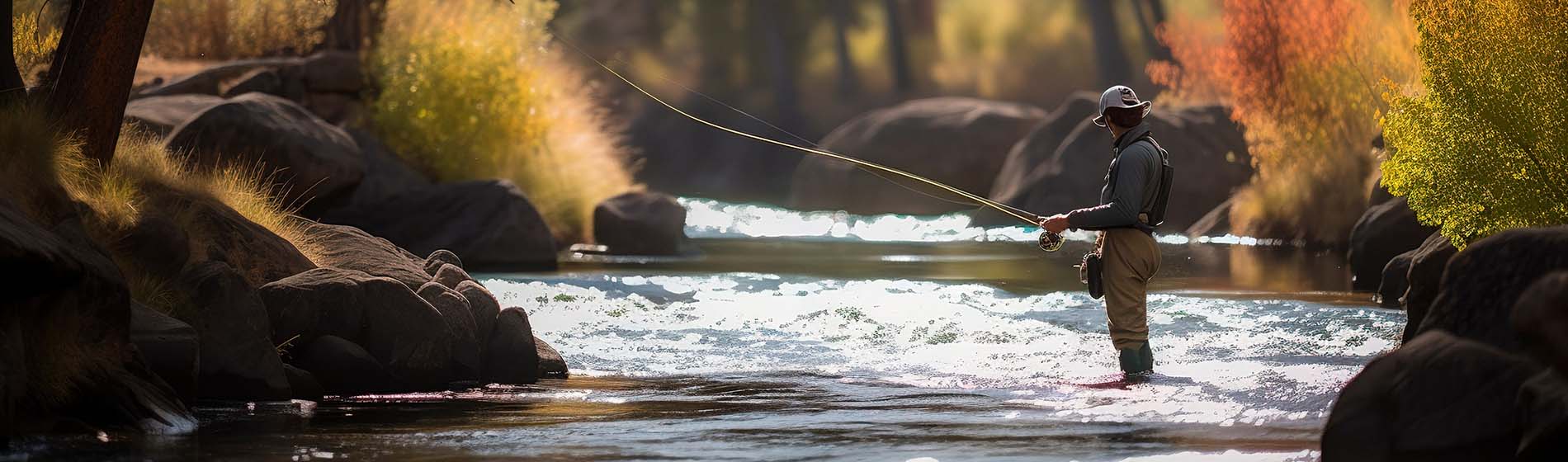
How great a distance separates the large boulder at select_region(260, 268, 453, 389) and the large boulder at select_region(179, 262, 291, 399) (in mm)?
371

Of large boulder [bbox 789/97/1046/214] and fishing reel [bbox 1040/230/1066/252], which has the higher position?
large boulder [bbox 789/97/1046/214]

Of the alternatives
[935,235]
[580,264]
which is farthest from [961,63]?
[580,264]

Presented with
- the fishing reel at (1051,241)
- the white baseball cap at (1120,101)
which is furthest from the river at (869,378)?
the white baseball cap at (1120,101)

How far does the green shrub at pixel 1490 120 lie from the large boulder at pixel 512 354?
544cm

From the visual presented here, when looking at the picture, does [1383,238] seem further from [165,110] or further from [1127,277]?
[165,110]

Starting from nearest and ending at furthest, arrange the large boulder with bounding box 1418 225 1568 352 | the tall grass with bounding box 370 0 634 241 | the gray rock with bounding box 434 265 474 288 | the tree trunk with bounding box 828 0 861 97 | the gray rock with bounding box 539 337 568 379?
1. the large boulder with bounding box 1418 225 1568 352
2. the gray rock with bounding box 539 337 568 379
3. the gray rock with bounding box 434 265 474 288
4. the tall grass with bounding box 370 0 634 241
5. the tree trunk with bounding box 828 0 861 97

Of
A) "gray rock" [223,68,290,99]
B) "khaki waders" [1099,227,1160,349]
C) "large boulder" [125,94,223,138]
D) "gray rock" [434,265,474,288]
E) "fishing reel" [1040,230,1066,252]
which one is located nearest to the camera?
"khaki waders" [1099,227,1160,349]

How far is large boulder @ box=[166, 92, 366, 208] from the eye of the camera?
A: 59.3 ft

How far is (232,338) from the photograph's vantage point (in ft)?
31.2

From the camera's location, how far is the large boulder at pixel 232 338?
9359mm

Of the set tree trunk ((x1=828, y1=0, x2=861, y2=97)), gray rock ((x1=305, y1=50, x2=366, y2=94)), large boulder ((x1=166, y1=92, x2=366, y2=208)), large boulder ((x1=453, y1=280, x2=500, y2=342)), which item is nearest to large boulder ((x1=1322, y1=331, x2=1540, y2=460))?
large boulder ((x1=453, y1=280, x2=500, y2=342))

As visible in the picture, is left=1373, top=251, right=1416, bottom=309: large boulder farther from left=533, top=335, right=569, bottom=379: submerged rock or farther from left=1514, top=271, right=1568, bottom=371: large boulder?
left=1514, top=271, right=1568, bottom=371: large boulder

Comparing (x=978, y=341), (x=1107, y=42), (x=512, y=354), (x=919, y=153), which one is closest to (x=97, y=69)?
(x=512, y=354)

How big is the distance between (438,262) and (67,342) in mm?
4280
